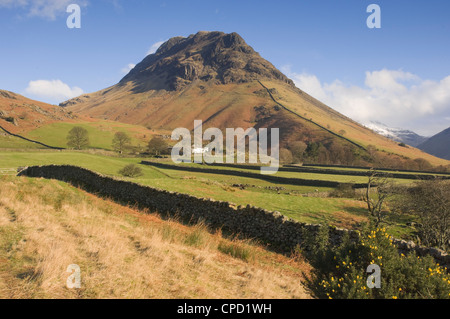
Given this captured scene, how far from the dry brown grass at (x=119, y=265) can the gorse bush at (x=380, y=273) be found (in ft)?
2.96

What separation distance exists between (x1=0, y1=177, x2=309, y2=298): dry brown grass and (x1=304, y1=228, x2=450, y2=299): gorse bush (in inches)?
35.5

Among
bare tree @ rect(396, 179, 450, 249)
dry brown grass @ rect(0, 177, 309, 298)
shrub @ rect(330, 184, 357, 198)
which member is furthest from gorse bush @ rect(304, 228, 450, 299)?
shrub @ rect(330, 184, 357, 198)

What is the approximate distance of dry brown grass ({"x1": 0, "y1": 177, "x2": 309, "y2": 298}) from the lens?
17.6ft

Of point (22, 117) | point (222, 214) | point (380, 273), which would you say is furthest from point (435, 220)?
point (22, 117)

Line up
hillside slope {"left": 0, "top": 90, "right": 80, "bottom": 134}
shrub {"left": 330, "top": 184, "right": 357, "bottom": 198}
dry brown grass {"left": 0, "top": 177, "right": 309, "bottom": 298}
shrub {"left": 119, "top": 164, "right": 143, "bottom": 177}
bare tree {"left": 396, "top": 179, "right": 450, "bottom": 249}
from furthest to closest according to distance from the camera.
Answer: hillside slope {"left": 0, "top": 90, "right": 80, "bottom": 134} < shrub {"left": 119, "top": 164, "right": 143, "bottom": 177} < shrub {"left": 330, "top": 184, "right": 357, "bottom": 198} < bare tree {"left": 396, "top": 179, "right": 450, "bottom": 249} < dry brown grass {"left": 0, "top": 177, "right": 309, "bottom": 298}

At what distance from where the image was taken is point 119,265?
21.2ft

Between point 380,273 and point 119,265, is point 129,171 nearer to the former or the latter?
point 119,265

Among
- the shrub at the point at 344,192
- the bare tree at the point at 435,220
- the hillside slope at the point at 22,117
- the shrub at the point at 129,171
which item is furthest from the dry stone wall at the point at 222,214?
the hillside slope at the point at 22,117

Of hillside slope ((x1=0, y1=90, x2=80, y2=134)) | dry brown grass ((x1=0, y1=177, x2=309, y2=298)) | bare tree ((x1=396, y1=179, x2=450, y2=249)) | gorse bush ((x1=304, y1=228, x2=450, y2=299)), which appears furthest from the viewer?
hillside slope ((x1=0, y1=90, x2=80, y2=134))

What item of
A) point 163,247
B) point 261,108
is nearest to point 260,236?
point 163,247

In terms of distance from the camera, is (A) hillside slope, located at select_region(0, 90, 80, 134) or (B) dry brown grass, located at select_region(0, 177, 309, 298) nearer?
(B) dry brown grass, located at select_region(0, 177, 309, 298)

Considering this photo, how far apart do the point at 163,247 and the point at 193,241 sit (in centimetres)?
212

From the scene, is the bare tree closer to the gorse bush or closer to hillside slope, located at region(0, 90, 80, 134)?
the gorse bush
